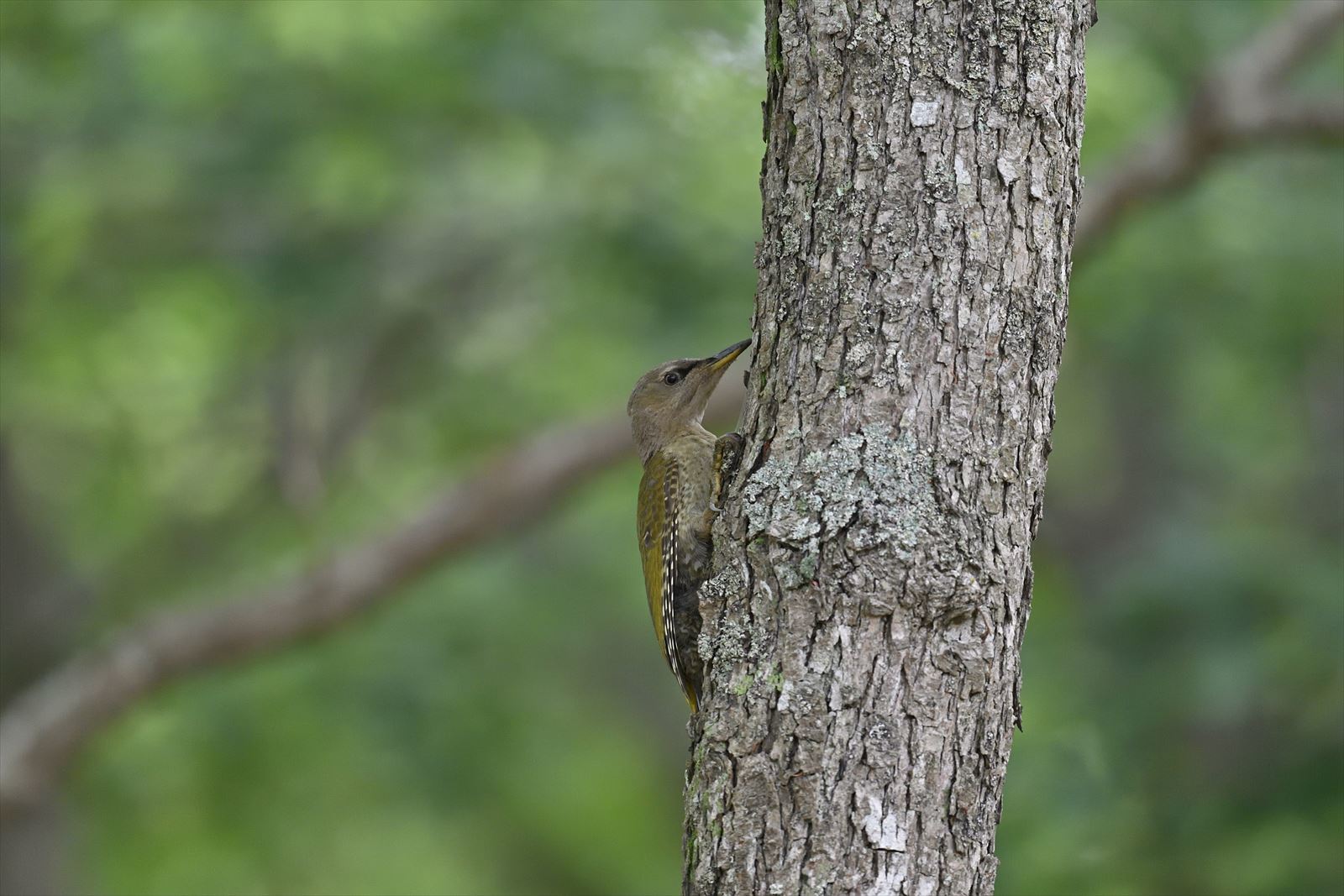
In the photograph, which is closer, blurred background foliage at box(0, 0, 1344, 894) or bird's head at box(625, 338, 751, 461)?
bird's head at box(625, 338, 751, 461)

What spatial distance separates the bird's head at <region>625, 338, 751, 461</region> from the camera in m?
5.65

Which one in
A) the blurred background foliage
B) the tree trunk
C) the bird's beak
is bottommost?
the tree trunk

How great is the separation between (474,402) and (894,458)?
25.6ft

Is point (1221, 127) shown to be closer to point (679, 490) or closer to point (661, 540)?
point (679, 490)

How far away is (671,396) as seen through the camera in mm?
5711

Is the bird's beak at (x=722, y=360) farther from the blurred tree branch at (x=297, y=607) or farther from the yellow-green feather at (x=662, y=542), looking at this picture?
the blurred tree branch at (x=297, y=607)

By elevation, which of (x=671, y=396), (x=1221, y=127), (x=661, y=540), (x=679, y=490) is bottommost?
(x=661, y=540)

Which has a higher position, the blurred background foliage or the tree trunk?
the blurred background foliage

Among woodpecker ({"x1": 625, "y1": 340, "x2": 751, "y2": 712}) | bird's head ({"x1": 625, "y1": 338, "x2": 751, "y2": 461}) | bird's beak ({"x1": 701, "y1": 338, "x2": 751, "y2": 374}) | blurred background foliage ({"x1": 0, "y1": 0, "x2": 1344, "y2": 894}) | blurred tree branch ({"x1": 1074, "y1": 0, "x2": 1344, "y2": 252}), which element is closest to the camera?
woodpecker ({"x1": 625, "y1": 340, "x2": 751, "y2": 712})

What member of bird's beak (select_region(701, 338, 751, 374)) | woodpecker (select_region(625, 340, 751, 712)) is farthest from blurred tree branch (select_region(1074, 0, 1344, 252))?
woodpecker (select_region(625, 340, 751, 712))

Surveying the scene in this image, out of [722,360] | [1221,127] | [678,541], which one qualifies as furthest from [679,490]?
[1221,127]

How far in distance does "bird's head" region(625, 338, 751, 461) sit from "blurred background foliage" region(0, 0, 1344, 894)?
7.04 feet

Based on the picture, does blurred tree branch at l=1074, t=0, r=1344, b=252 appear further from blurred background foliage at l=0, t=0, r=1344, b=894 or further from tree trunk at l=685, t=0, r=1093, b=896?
tree trunk at l=685, t=0, r=1093, b=896

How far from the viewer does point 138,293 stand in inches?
350
